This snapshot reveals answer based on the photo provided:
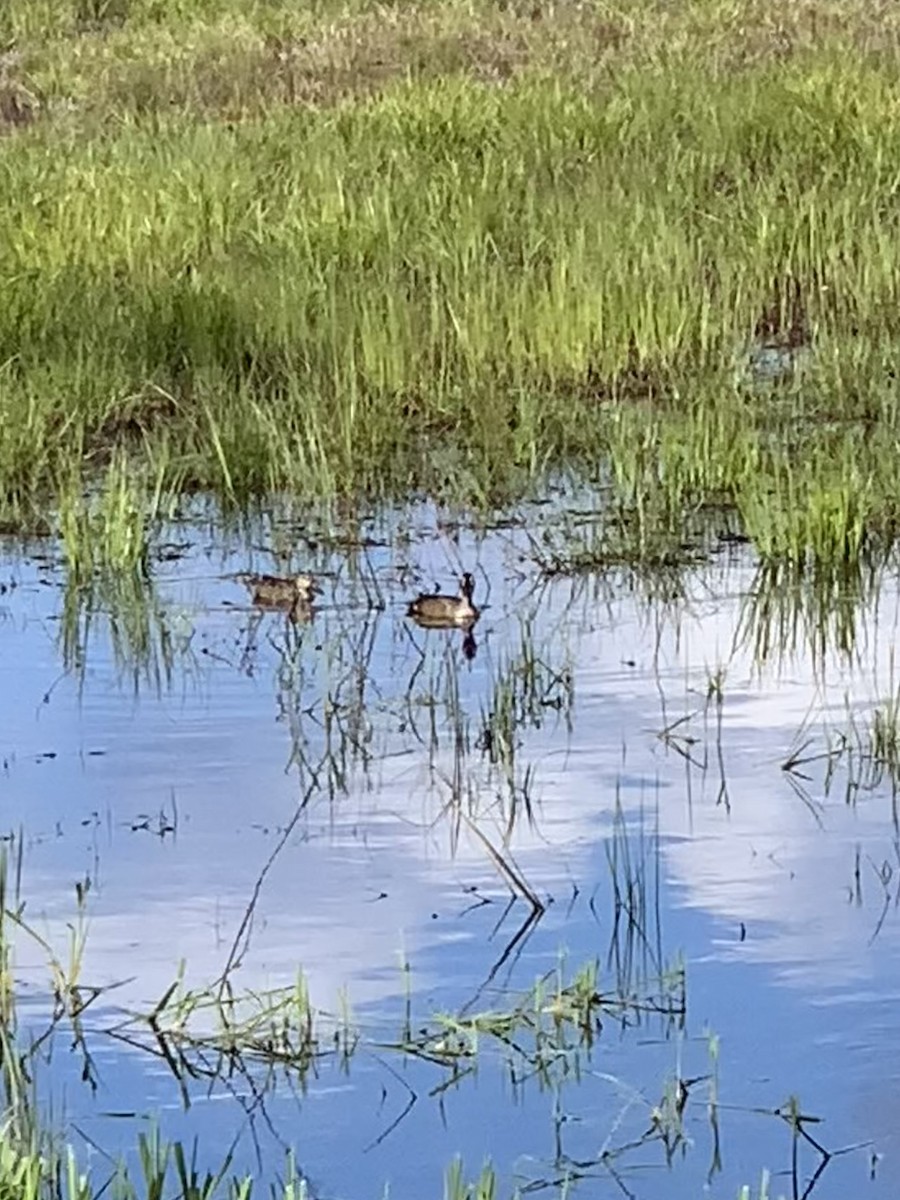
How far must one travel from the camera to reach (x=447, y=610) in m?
6.51

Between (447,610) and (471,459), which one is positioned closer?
(447,610)

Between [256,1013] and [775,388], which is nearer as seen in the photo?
[256,1013]

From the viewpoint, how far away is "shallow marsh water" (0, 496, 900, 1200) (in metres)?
3.84

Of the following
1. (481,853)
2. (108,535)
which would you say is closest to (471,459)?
(108,535)

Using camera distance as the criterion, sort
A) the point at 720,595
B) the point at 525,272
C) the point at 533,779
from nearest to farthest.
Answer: the point at 533,779, the point at 720,595, the point at 525,272

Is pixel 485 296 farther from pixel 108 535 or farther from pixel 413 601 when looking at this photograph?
pixel 413 601

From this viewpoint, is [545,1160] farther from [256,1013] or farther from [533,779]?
[533,779]

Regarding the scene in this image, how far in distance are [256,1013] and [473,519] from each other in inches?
144

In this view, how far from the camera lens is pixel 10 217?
11.2m

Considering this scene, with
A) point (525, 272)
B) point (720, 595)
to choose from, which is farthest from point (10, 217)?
point (720, 595)

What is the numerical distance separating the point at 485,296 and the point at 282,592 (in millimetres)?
2968

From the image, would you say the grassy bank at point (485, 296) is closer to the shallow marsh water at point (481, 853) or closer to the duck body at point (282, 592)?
the shallow marsh water at point (481, 853)

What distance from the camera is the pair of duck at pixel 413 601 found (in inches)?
257

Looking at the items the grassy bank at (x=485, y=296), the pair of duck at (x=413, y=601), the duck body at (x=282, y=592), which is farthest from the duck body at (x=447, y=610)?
the grassy bank at (x=485, y=296)
